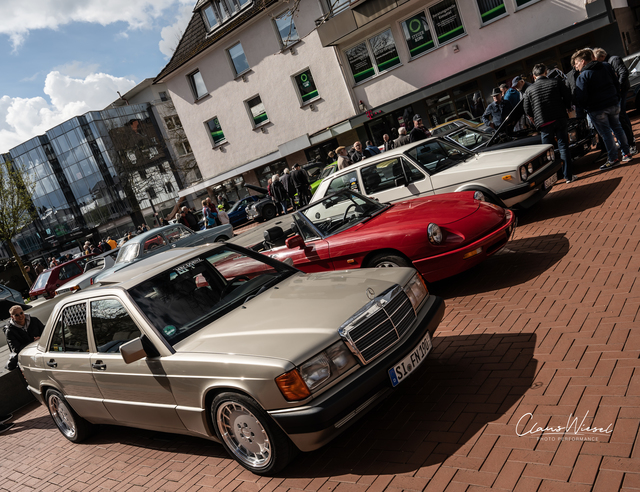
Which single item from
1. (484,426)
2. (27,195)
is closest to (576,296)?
(484,426)

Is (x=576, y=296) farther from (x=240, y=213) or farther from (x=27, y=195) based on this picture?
(x=27, y=195)

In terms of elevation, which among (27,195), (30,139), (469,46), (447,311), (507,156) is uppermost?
(30,139)

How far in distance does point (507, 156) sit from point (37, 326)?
25.7 feet

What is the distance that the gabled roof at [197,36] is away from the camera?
25000mm

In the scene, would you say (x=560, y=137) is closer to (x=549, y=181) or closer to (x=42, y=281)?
(x=549, y=181)

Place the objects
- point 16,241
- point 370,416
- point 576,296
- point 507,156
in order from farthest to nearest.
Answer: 1. point 16,241
2. point 507,156
3. point 576,296
4. point 370,416

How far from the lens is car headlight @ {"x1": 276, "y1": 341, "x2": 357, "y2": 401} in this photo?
3.06 metres

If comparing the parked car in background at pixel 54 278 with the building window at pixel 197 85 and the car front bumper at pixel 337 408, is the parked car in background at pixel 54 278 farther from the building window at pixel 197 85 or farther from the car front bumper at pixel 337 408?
the car front bumper at pixel 337 408

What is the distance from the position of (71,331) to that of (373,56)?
2029 cm

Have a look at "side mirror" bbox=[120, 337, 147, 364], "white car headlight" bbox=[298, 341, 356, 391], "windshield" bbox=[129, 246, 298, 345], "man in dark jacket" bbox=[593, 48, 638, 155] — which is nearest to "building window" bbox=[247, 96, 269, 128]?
"man in dark jacket" bbox=[593, 48, 638, 155]

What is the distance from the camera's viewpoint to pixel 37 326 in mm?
7699

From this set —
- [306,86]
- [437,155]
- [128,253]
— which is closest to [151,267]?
[437,155]

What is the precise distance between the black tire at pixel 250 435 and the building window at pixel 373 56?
2063 centimetres

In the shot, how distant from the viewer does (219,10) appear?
2641 cm
